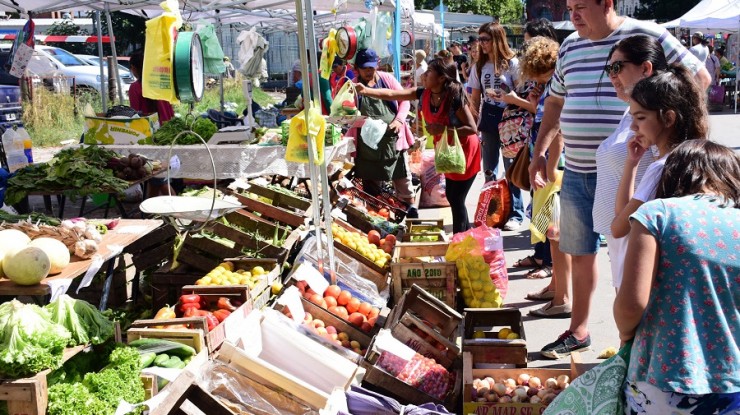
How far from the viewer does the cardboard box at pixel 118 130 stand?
8.29m

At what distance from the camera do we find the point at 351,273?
5555 millimetres

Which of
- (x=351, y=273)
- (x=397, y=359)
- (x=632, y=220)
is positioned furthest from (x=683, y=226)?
(x=351, y=273)

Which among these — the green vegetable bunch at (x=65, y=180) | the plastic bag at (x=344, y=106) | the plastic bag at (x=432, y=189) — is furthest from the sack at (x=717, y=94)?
the green vegetable bunch at (x=65, y=180)

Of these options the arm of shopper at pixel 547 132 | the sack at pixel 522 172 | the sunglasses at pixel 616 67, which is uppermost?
the sunglasses at pixel 616 67

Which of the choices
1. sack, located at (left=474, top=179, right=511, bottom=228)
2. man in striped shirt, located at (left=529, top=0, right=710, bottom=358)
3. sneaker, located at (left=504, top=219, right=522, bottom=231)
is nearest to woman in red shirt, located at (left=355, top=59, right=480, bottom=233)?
sack, located at (left=474, top=179, right=511, bottom=228)

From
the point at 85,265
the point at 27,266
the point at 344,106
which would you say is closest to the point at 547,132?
the point at 344,106

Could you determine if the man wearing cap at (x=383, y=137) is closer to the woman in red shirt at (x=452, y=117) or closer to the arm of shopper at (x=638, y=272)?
the woman in red shirt at (x=452, y=117)

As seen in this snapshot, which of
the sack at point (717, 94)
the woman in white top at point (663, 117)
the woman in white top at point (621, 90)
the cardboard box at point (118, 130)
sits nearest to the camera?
the woman in white top at point (663, 117)

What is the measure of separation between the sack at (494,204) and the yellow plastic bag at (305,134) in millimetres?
2934

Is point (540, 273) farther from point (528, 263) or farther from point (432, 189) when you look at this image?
point (432, 189)

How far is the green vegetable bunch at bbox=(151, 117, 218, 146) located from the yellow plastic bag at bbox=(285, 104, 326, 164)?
3330 millimetres

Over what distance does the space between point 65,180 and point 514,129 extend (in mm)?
4064

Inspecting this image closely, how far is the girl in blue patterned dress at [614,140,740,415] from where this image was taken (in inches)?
90.2

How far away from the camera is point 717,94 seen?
73.0 feet
